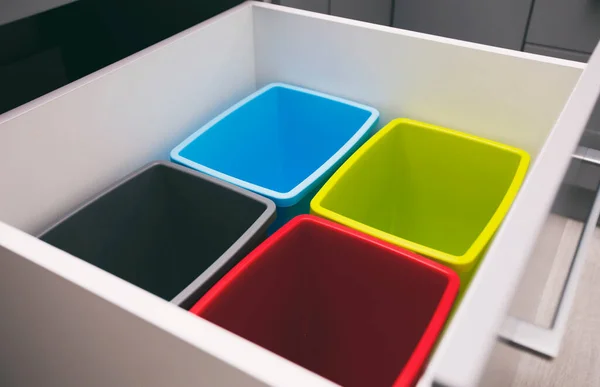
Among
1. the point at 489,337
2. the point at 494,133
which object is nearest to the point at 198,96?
the point at 494,133

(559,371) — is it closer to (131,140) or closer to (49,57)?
(131,140)

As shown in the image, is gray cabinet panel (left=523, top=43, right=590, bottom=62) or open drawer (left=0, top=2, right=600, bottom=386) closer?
open drawer (left=0, top=2, right=600, bottom=386)

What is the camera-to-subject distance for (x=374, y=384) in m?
0.67

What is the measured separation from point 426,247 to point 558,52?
1178 mm

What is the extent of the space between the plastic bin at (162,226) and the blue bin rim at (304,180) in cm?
2

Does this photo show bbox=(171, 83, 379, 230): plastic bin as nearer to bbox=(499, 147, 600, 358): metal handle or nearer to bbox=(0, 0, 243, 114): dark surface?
bbox=(0, 0, 243, 114): dark surface

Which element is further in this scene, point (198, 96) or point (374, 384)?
point (198, 96)

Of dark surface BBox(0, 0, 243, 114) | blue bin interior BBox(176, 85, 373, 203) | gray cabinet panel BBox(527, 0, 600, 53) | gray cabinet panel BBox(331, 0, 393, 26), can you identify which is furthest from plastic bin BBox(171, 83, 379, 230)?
gray cabinet panel BBox(527, 0, 600, 53)

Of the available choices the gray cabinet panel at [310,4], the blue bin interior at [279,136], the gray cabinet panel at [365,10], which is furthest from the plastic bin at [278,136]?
Answer: the gray cabinet panel at [365,10]

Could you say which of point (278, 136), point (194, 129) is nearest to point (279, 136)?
point (278, 136)

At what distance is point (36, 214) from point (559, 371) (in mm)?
1027

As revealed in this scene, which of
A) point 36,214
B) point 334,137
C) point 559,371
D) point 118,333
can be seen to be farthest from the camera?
point 559,371

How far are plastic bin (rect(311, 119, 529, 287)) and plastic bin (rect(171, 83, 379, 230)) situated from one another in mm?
45

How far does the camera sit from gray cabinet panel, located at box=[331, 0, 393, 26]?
4.67 feet
